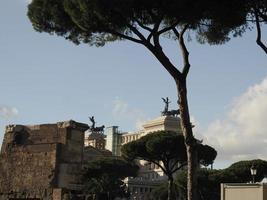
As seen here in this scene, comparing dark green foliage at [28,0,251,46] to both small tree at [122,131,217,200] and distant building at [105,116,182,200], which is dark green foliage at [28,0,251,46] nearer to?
small tree at [122,131,217,200]

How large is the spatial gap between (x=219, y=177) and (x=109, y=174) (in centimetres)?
865

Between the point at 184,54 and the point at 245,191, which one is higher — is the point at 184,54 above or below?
above

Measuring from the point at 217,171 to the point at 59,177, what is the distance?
48.3 ft

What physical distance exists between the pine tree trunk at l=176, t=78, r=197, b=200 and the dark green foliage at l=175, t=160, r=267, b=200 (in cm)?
2288

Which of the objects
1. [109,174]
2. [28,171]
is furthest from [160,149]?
[109,174]

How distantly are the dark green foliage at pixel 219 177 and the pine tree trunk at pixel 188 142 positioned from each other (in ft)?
75.1

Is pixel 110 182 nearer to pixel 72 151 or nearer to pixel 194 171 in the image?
pixel 72 151

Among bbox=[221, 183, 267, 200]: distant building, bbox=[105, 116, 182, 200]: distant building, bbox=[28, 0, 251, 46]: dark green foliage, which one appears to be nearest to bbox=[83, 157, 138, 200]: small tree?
bbox=[105, 116, 182, 200]: distant building

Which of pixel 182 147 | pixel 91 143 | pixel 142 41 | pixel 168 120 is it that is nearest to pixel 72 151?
pixel 182 147

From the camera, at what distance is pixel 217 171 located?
4041 cm

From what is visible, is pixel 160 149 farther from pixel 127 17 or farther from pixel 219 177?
pixel 127 17

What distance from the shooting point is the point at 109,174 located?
4334 cm

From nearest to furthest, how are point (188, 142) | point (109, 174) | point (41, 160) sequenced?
point (188, 142) < point (41, 160) < point (109, 174)

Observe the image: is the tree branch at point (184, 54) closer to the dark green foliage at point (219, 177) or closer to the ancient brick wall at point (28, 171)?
the ancient brick wall at point (28, 171)
